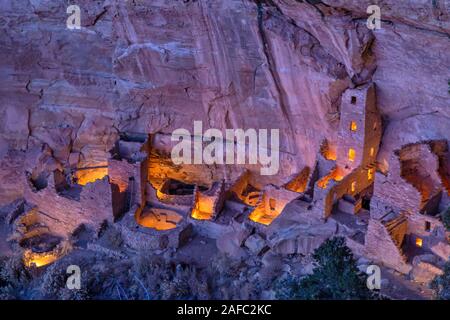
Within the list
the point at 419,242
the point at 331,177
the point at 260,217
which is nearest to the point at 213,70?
the point at 260,217

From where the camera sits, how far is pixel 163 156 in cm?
1991

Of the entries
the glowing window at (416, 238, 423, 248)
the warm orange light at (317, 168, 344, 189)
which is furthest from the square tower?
the glowing window at (416, 238, 423, 248)

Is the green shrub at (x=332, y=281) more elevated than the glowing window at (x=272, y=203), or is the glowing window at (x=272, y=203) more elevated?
the green shrub at (x=332, y=281)

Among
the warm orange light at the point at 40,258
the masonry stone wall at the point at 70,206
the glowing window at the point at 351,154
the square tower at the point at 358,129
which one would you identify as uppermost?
the square tower at the point at 358,129

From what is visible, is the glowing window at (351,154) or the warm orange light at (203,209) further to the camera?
the warm orange light at (203,209)

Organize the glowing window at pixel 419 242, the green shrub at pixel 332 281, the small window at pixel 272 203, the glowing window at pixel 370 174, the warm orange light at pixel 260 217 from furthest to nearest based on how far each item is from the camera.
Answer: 1. the small window at pixel 272 203
2. the warm orange light at pixel 260 217
3. the glowing window at pixel 370 174
4. the glowing window at pixel 419 242
5. the green shrub at pixel 332 281

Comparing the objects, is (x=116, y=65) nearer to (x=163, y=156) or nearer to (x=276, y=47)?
(x=163, y=156)

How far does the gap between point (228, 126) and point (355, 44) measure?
16.9 ft

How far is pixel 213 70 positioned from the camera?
58.1 ft

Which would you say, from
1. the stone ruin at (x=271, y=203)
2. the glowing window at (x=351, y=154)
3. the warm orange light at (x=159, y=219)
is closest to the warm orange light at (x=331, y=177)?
the stone ruin at (x=271, y=203)

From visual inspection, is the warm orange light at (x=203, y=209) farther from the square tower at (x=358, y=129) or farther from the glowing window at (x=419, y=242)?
the glowing window at (x=419, y=242)

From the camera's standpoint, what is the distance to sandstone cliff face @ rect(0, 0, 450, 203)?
48.4ft

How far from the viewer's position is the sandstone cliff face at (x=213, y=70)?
48.4 ft
